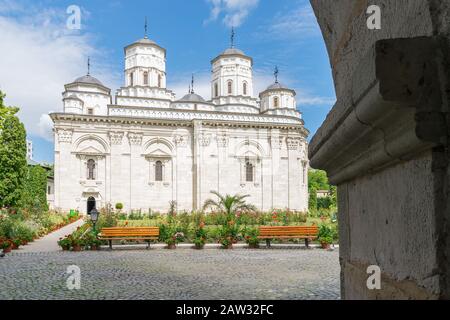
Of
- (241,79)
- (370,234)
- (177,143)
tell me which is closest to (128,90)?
(177,143)

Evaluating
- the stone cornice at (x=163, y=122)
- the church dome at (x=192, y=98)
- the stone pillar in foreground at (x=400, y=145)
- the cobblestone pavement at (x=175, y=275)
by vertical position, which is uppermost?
the church dome at (x=192, y=98)

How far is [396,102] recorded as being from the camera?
38.2 inches

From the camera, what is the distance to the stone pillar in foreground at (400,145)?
0.96 metres

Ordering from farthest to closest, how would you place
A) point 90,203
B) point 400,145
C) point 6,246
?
point 90,203 → point 6,246 → point 400,145

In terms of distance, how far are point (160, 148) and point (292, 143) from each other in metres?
10.4

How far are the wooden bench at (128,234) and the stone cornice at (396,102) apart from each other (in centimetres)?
1204

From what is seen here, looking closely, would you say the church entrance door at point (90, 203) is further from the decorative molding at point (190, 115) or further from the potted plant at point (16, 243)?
the potted plant at point (16, 243)

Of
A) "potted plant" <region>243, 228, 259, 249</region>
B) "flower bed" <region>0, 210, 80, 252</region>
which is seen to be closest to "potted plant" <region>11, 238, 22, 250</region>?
"flower bed" <region>0, 210, 80, 252</region>

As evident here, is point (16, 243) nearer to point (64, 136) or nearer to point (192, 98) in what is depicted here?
point (64, 136)

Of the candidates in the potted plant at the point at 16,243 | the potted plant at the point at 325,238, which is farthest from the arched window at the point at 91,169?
the potted plant at the point at 325,238

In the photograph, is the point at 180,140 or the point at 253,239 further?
the point at 180,140


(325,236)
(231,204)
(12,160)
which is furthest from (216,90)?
(325,236)

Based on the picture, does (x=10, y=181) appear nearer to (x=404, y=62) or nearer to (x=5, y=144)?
(x=5, y=144)

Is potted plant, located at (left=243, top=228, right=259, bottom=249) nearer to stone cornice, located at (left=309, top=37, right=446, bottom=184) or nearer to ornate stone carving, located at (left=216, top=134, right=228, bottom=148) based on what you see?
stone cornice, located at (left=309, top=37, right=446, bottom=184)
